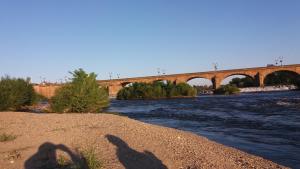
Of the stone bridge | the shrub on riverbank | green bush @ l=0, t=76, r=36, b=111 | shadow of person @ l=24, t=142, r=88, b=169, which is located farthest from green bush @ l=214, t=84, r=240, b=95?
shadow of person @ l=24, t=142, r=88, b=169

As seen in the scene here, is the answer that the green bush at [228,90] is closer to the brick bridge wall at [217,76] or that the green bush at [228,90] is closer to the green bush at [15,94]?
the brick bridge wall at [217,76]

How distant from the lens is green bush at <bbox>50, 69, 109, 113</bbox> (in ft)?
99.0

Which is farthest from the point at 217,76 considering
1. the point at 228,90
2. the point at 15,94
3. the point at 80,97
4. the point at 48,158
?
the point at 48,158

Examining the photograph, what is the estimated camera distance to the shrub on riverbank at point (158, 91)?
87.1 m

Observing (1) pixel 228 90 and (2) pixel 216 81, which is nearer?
(1) pixel 228 90

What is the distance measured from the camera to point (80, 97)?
30.1 m

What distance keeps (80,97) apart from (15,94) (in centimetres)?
1418

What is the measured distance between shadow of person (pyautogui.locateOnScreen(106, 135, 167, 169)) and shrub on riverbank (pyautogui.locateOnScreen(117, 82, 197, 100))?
74.2 m

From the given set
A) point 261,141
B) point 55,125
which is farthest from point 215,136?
point 55,125

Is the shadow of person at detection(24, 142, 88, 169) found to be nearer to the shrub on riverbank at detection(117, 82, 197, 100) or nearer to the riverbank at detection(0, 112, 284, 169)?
the riverbank at detection(0, 112, 284, 169)

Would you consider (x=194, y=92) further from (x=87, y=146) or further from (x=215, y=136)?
(x=87, y=146)

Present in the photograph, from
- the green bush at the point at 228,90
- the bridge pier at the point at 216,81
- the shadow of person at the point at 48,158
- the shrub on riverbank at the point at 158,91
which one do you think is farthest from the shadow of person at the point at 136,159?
the bridge pier at the point at 216,81

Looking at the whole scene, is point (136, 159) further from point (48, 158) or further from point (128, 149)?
point (48, 158)

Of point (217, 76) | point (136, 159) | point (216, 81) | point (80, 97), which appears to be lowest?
point (136, 159)
